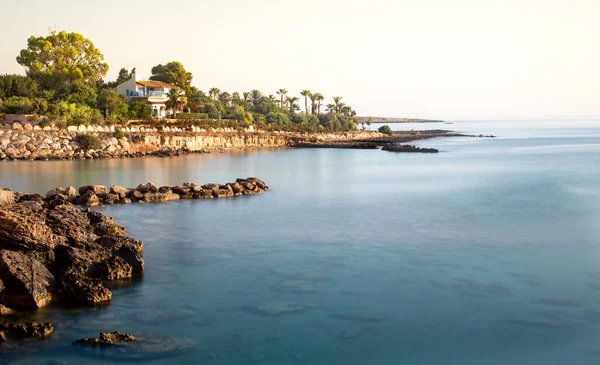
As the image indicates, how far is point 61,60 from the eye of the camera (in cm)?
7481

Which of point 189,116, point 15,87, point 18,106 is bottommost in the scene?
point 189,116

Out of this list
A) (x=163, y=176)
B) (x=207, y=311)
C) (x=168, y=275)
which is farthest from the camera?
(x=163, y=176)

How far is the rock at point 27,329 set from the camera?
11094 mm

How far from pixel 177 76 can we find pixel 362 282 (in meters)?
78.3

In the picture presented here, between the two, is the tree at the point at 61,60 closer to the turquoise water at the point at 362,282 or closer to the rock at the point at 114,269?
the turquoise water at the point at 362,282

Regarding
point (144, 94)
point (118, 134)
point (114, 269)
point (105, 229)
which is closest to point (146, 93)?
point (144, 94)

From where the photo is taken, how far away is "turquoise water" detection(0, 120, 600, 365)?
36.9 feet

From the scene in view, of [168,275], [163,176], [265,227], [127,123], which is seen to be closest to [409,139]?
[127,123]

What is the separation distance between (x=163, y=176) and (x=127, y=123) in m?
28.4

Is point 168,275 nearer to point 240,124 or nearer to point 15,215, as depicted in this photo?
point 15,215

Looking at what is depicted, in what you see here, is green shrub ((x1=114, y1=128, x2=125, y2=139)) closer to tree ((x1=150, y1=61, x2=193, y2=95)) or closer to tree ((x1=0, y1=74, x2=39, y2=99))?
tree ((x1=0, y1=74, x2=39, y2=99))

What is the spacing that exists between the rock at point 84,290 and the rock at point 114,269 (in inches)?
44.3

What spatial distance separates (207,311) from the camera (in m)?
13.0

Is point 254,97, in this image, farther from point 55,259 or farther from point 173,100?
point 55,259
